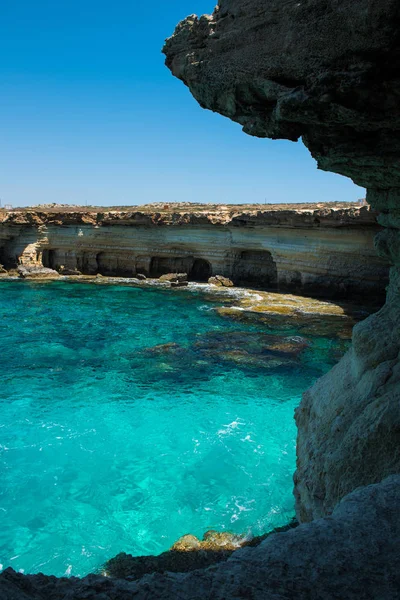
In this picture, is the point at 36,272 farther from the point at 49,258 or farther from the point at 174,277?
the point at 174,277

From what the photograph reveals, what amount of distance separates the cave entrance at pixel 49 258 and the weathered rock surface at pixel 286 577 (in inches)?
1475

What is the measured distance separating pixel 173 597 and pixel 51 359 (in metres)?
15.4

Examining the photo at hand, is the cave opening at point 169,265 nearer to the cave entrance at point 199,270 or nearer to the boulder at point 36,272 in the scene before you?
the cave entrance at point 199,270

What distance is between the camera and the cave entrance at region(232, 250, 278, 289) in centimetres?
3203

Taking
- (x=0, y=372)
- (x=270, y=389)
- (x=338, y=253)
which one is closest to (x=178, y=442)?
(x=270, y=389)

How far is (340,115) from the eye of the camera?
15.1 feet

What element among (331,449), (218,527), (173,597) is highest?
(173,597)

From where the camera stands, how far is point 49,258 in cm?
3825

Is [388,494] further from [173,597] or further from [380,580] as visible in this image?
[173,597]

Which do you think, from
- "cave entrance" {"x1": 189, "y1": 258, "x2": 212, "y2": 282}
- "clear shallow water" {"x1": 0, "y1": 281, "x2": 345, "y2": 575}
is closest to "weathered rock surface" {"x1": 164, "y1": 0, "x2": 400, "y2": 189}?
"clear shallow water" {"x1": 0, "y1": 281, "x2": 345, "y2": 575}

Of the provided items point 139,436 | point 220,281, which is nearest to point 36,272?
point 220,281

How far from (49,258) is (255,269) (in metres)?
17.9

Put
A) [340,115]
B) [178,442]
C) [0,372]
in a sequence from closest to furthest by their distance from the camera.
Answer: [340,115] < [178,442] < [0,372]

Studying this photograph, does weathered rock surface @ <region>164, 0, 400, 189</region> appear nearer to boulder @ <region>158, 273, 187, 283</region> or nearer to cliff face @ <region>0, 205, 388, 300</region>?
cliff face @ <region>0, 205, 388, 300</region>
